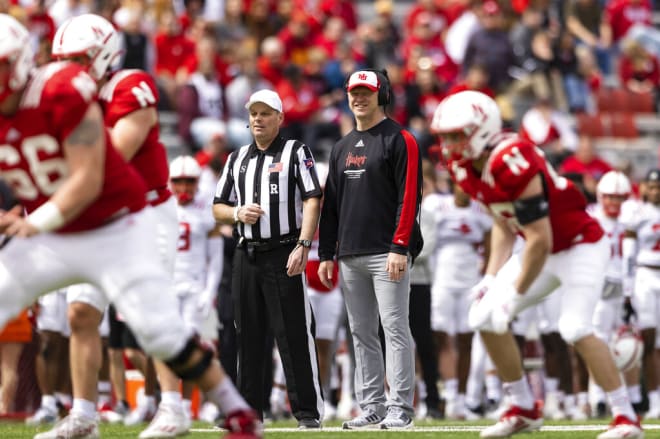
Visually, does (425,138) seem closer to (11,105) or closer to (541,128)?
(541,128)

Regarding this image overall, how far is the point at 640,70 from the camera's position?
17.3m

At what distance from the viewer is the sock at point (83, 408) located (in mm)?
6207

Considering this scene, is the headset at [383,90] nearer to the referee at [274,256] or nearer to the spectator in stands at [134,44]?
the referee at [274,256]

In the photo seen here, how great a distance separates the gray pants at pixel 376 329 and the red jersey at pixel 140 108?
145 centimetres

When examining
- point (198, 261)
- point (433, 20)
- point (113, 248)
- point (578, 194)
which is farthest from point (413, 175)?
point (433, 20)

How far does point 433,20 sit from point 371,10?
2165 millimetres

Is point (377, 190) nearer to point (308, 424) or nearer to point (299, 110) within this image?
point (308, 424)

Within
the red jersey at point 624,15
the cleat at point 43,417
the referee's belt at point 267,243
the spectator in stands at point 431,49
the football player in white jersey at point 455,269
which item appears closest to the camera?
the referee's belt at point 267,243

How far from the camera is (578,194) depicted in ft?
21.5

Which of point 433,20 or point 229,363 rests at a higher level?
point 433,20

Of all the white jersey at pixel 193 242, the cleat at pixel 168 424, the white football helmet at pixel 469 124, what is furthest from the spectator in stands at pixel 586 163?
the cleat at pixel 168 424

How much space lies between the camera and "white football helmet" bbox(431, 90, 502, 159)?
20.3 ft

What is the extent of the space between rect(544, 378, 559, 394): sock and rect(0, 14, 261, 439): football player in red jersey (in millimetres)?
6050

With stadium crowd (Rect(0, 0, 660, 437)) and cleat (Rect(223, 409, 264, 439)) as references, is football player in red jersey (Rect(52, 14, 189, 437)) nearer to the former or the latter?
stadium crowd (Rect(0, 0, 660, 437))
